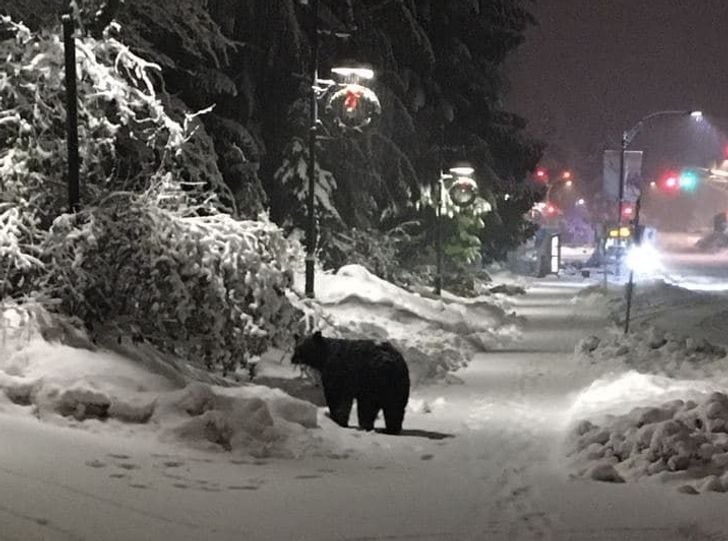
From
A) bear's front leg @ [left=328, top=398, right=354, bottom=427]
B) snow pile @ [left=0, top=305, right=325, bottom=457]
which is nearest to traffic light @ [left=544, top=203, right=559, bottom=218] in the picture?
bear's front leg @ [left=328, top=398, right=354, bottom=427]

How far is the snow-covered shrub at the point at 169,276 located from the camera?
12578mm

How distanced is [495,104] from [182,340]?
130ft

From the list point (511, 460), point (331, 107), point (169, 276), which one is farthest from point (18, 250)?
point (331, 107)

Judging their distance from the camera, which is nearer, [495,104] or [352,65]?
[352,65]

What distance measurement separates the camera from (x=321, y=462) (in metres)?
9.89

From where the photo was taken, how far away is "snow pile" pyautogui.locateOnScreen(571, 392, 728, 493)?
916 cm

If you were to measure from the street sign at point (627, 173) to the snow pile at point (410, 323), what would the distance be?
4.85 meters

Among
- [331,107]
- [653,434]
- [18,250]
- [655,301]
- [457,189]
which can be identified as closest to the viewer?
[653,434]

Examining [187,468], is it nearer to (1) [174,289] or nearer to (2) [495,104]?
(1) [174,289]

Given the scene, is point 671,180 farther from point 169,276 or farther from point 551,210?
point 551,210

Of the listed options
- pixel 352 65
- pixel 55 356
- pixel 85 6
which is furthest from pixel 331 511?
pixel 352 65

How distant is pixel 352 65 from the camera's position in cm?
2184

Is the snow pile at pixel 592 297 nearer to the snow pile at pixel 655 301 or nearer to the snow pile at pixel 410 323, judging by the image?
the snow pile at pixel 655 301

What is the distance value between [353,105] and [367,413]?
34.1 feet
